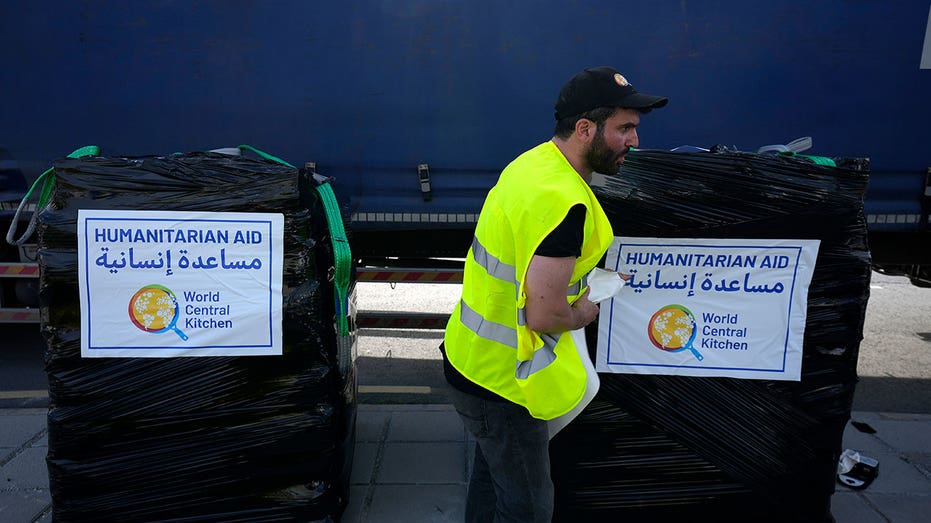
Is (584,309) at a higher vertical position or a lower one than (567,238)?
lower

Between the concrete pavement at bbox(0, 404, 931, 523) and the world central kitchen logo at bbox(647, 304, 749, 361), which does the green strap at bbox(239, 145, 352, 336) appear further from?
the world central kitchen logo at bbox(647, 304, 749, 361)

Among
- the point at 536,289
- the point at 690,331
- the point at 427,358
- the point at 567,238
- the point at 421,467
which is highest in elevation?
the point at 567,238

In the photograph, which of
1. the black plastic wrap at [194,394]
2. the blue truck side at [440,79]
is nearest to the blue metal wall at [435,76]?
the blue truck side at [440,79]

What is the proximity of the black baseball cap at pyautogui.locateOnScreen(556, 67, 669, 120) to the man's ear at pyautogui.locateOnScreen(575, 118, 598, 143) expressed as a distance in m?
0.03

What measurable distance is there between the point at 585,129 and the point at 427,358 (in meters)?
3.66

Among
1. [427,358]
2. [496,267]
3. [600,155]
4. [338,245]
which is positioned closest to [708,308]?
[600,155]

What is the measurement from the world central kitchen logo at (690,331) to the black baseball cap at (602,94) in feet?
3.29

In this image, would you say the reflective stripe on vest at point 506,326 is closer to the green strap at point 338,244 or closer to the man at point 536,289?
the man at point 536,289

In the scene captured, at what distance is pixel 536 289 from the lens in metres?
1.68

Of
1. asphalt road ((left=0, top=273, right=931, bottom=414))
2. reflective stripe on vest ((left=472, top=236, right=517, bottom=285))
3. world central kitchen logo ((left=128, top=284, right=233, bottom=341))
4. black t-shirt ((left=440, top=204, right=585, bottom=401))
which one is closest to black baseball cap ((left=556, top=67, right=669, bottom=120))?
black t-shirt ((left=440, top=204, right=585, bottom=401))

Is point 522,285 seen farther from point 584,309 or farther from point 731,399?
point 731,399

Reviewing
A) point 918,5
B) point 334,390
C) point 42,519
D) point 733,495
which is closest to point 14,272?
point 42,519

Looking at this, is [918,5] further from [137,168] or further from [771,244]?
[137,168]

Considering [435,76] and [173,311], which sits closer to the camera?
[173,311]
